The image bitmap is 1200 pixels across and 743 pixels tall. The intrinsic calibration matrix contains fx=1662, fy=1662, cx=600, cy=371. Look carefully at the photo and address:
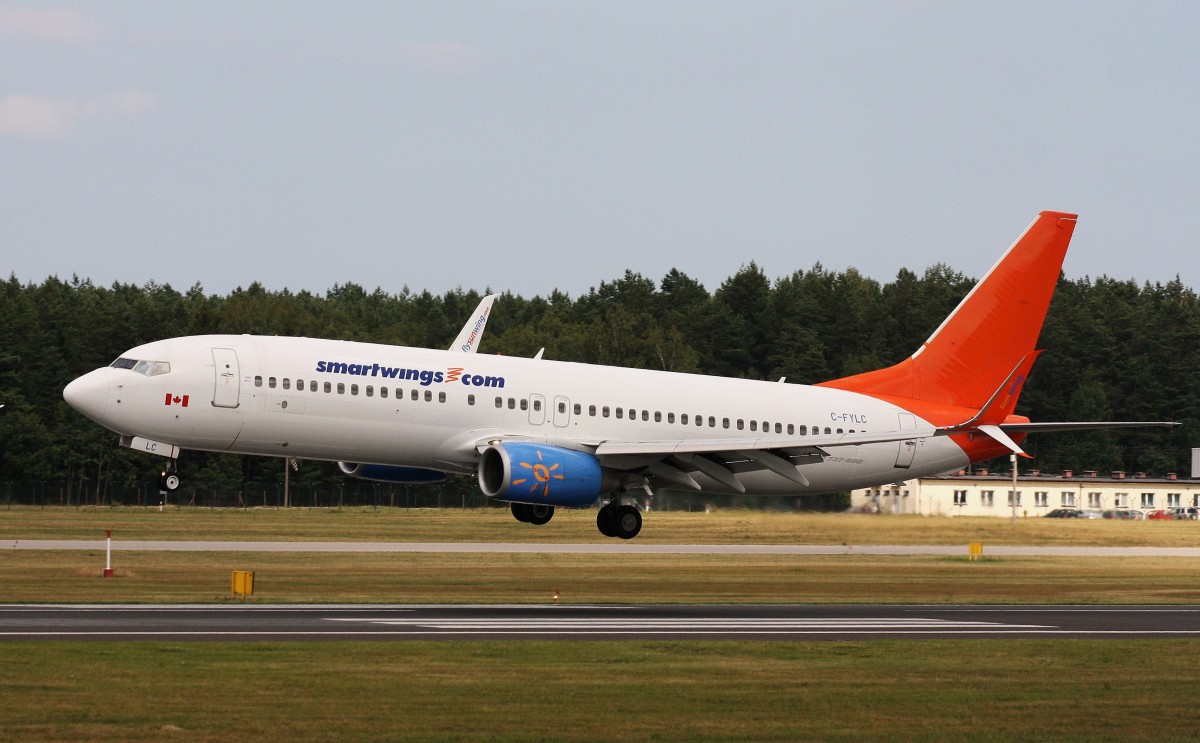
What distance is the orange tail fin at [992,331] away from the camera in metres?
51.4

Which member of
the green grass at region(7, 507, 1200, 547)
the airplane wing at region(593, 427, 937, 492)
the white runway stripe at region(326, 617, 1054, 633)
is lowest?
the white runway stripe at region(326, 617, 1054, 633)

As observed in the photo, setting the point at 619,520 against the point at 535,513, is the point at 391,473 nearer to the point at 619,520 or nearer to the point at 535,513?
the point at 535,513

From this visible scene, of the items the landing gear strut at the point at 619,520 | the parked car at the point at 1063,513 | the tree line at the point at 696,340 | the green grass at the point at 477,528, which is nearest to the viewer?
the landing gear strut at the point at 619,520

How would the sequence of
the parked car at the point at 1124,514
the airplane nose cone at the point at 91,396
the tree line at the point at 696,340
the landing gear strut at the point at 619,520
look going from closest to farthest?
the airplane nose cone at the point at 91,396 < the landing gear strut at the point at 619,520 < the parked car at the point at 1124,514 < the tree line at the point at 696,340

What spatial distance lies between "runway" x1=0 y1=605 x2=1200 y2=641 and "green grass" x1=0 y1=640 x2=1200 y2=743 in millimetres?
2081

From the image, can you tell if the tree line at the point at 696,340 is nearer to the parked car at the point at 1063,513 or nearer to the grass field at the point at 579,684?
the parked car at the point at 1063,513

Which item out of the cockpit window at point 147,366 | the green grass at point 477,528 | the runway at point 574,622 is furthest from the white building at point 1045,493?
the cockpit window at point 147,366

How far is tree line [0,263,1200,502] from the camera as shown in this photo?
11112cm

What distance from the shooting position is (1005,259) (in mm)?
51719

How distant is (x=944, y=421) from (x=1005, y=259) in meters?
5.64

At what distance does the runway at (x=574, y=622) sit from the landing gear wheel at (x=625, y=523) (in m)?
2.10

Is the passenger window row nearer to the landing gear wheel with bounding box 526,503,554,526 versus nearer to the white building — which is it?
the landing gear wheel with bounding box 526,503,554,526

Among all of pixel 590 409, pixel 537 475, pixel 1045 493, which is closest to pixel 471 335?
pixel 590 409

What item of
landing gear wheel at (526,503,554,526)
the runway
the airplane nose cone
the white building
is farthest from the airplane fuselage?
the white building
